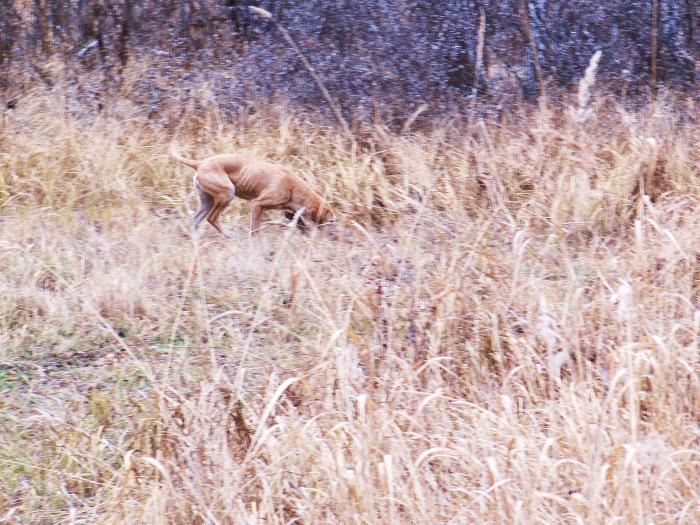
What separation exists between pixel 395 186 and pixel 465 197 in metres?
0.73

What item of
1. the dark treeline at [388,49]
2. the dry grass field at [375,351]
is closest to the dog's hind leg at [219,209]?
the dry grass field at [375,351]

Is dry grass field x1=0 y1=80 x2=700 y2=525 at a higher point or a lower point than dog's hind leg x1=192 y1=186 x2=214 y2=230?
higher

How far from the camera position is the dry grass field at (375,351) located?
3.37m

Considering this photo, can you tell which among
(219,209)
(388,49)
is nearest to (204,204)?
(219,209)

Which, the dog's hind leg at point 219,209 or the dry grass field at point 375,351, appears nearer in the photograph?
the dry grass field at point 375,351

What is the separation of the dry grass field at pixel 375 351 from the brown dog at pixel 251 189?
0.18 metres

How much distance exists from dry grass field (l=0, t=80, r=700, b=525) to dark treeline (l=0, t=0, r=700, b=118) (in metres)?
1.28

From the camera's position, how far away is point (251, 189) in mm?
7219

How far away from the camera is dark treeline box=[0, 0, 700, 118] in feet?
28.5

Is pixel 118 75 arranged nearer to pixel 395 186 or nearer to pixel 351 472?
pixel 395 186

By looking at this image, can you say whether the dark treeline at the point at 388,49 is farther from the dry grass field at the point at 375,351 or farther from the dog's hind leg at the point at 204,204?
the dog's hind leg at the point at 204,204

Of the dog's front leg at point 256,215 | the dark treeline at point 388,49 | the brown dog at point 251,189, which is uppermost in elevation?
the dark treeline at point 388,49

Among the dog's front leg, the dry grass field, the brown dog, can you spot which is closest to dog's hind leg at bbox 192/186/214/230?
the brown dog

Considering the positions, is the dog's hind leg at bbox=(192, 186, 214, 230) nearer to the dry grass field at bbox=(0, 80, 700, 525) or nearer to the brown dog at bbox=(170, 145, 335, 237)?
the brown dog at bbox=(170, 145, 335, 237)
